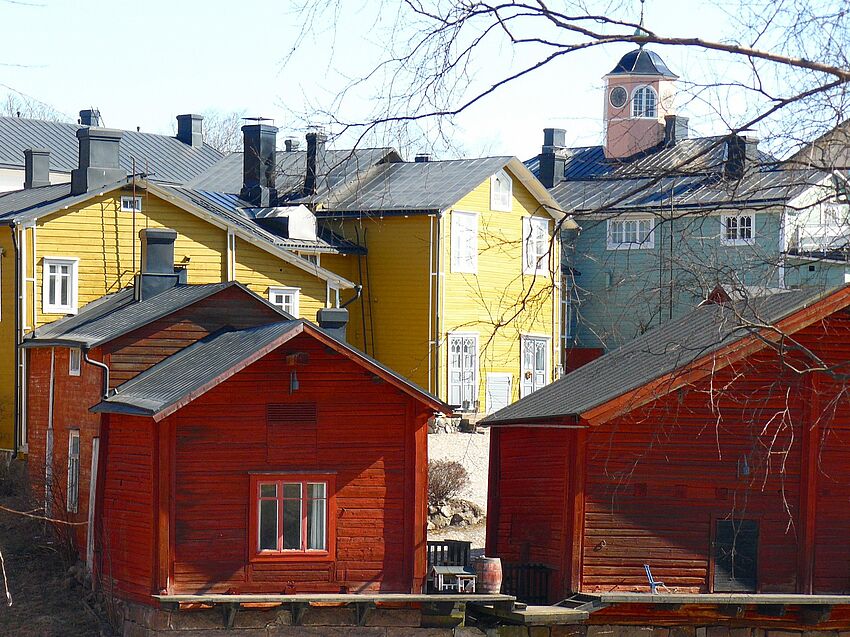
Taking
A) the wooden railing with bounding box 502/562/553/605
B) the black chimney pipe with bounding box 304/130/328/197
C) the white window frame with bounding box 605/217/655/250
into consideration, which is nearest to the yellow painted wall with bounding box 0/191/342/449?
the white window frame with bounding box 605/217/655/250

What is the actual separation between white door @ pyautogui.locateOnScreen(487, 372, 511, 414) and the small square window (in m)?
11.9

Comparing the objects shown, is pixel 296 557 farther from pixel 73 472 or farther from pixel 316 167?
pixel 316 167

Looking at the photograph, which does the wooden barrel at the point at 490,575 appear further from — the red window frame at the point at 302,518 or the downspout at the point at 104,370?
the downspout at the point at 104,370

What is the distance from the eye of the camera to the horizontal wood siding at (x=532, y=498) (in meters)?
20.7

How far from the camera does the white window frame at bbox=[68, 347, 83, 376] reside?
24031 millimetres

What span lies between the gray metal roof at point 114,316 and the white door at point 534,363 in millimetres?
15086

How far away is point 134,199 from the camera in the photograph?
3044cm

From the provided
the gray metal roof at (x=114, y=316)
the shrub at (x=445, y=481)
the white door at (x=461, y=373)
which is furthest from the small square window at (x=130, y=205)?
the white door at (x=461, y=373)

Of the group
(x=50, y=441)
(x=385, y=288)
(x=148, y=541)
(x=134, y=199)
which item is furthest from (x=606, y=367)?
(x=385, y=288)

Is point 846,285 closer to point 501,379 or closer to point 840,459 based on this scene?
point 840,459

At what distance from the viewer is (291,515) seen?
68.2 ft

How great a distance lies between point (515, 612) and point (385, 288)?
19415 millimetres

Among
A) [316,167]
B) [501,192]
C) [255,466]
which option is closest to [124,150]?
[501,192]

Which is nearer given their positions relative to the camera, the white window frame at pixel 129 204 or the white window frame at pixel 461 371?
the white window frame at pixel 129 204
